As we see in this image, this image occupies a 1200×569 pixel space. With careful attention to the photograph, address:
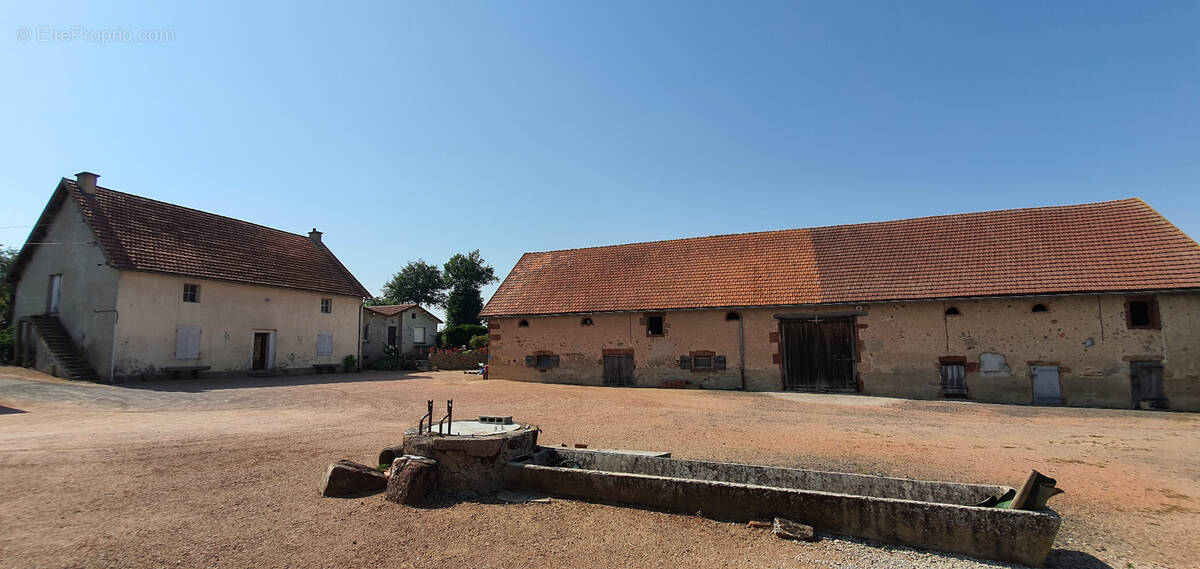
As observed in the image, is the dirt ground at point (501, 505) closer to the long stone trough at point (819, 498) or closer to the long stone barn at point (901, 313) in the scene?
the long stone trough at point (819, 498)

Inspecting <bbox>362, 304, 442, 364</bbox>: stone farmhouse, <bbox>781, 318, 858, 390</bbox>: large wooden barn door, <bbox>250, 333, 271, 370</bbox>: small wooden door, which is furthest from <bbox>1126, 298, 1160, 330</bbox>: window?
<bbox>362, 304, 442, 364</bbox>: stone farmhouse

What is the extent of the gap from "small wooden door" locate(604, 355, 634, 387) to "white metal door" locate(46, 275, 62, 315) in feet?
63.8

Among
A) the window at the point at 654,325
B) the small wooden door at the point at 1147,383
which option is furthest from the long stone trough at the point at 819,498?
the small wooden door at the point at 1147,383

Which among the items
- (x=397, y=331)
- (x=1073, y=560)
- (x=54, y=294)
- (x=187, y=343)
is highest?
(x=54, y=294)

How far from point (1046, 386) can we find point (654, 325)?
433 inches

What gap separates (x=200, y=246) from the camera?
21391 mm

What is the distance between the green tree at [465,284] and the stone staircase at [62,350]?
3270 cm

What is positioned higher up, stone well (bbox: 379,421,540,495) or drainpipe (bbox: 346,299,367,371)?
drainpipe (bbox: 346,299,367,371)

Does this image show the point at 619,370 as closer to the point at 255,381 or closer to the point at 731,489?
the point at 255,381

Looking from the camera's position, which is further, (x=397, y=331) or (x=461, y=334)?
(x=461, y=334)

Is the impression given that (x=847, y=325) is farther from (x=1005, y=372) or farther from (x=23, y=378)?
(x=23, y=378)

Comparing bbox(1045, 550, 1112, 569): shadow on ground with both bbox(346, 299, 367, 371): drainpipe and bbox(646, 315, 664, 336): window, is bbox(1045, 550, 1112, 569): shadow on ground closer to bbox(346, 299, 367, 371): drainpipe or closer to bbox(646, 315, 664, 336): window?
bbox(646, 315, 664, 336): window

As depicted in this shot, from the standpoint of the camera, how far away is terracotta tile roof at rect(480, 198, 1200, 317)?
15094 millimetres

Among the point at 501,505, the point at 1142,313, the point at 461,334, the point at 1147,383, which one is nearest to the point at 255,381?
the point at 461,334
